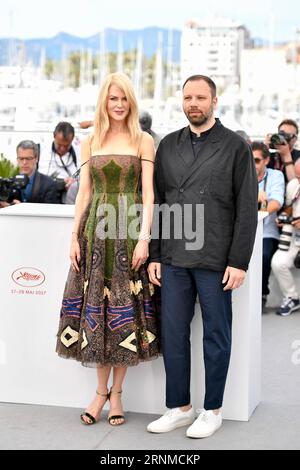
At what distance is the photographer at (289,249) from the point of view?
309 inches

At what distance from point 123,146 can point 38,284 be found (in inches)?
35.4

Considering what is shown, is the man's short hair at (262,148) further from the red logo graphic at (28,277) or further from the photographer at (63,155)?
the red logo graphic at (28,277)

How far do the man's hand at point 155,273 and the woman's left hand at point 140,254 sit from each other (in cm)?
5

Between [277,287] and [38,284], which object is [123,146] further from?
[277,287]

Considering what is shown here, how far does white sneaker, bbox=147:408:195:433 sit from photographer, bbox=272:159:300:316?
308cm

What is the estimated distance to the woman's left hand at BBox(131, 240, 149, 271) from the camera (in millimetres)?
4734

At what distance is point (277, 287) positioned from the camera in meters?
8.12

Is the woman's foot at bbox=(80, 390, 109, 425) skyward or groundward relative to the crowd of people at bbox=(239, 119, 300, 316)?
groundward

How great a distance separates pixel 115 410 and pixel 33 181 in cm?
354

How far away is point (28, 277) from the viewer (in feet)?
17.0

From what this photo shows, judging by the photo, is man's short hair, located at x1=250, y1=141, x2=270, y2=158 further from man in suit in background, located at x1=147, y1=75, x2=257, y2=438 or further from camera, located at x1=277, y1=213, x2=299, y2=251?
man in suit in background, located at x1=147, y1=75, x2=257, y2=438

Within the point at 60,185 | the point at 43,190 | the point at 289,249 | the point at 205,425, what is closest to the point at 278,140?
the point at 289,249

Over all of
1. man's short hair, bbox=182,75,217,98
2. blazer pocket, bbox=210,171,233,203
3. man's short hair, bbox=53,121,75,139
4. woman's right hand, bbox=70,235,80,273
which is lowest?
woman's right hand, bbox=70,235,80,273

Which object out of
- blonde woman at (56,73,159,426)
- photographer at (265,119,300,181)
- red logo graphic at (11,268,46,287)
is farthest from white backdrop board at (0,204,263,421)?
photographer at (265,119,300,181)
